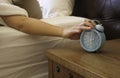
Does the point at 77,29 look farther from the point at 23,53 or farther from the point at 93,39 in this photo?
the point at 23,53

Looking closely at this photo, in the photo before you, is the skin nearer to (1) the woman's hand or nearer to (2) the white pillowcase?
(1) the woman's hand

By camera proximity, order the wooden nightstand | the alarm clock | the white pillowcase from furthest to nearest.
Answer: the white pillowcase
the alarm clock
the wooden nightstand

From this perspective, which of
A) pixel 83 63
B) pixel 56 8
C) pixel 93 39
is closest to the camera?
pixel 83 63

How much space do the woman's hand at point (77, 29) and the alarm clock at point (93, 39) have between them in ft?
0.06

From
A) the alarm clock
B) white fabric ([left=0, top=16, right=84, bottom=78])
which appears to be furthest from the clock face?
white fabric ([left=0, top=16, right=84, bottom=78])

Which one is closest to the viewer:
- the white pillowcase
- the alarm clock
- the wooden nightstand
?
the wooden nightstand

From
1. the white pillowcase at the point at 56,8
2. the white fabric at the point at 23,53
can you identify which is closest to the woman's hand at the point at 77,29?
the white fabric at the point at 23,53

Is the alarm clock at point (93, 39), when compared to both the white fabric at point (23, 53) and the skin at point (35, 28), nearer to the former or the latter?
the skin at point (35, 28)

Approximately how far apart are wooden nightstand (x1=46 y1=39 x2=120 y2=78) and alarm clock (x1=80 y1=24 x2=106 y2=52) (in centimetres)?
2

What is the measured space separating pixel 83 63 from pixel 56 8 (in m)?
0.73

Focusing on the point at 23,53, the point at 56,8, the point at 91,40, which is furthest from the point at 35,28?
the point at 56,8

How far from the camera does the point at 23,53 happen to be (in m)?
1.00

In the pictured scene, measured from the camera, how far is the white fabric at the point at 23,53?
0.95m

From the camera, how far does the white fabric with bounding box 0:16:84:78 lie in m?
0.95
